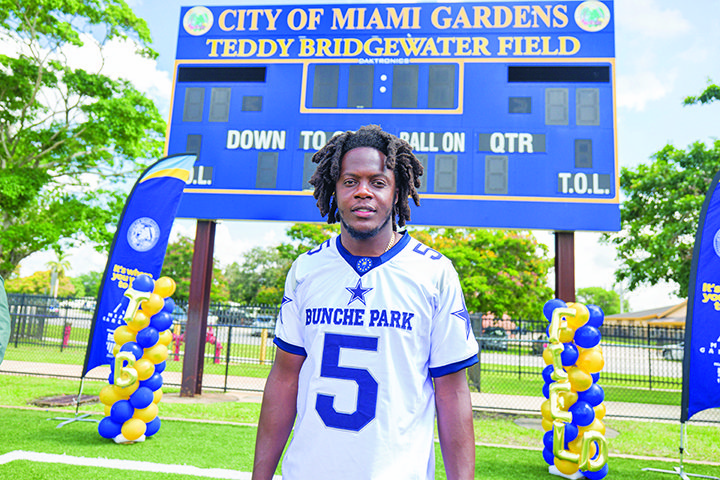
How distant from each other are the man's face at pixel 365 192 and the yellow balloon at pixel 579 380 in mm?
3981

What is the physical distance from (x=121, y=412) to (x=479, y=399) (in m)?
6.25

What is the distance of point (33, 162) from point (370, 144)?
14.8m

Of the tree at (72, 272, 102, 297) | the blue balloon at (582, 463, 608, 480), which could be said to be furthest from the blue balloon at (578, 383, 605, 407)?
the tree at (72, 272, 102, 297)

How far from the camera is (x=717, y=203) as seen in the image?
474 cm

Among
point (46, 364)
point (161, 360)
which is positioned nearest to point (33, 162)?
point (46, 364)

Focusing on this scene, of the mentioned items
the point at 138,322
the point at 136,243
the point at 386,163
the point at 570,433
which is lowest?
the point at 570,433

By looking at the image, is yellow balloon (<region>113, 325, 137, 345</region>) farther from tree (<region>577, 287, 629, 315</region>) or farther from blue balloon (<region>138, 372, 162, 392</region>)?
tree (<region>577, 287, 629, 315</region>)

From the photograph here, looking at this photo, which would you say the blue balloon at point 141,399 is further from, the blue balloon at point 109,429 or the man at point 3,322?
the man at point 3,322

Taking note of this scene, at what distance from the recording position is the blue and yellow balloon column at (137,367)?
200 inches

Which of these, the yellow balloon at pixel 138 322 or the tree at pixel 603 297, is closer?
the yellow balloon at pixel 138 322

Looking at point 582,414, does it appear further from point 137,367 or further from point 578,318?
point 137,367

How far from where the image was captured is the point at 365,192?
150 centimetres

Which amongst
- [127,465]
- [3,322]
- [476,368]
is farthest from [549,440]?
[476,368]

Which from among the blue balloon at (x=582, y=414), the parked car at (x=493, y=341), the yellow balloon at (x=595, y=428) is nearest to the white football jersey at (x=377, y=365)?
the blue balloon at (x=582, y=414)
